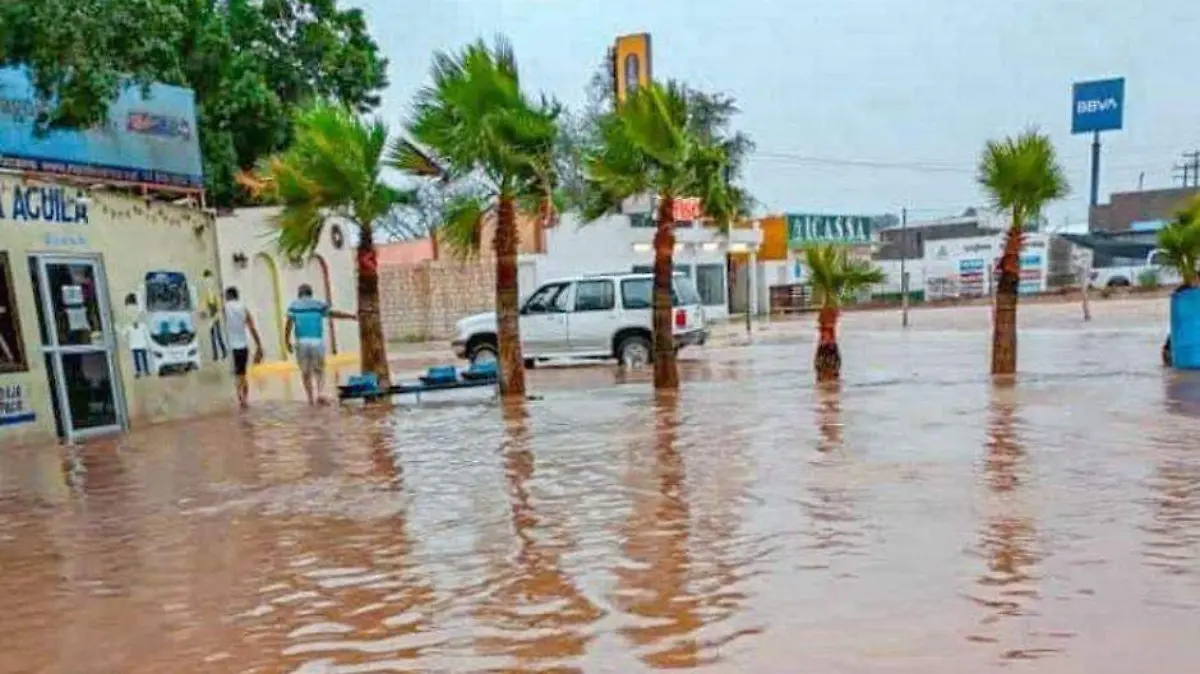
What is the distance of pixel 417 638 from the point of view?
432 centimetres

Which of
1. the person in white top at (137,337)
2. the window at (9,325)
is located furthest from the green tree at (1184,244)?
the window at (9,325)

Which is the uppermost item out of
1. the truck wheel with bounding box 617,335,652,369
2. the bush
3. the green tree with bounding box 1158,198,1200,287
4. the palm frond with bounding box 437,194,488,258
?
the palm frond with bounding box 437,194,488,258

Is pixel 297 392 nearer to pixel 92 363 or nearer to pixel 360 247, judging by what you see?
pixel 360 247

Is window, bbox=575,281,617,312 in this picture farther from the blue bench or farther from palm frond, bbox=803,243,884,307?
palm frond, bbox=803,243,884,307

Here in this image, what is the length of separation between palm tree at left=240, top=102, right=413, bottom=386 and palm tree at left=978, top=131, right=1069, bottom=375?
824 centimetres

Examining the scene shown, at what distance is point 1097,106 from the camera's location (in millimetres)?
68125

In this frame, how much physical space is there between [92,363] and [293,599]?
329 inches

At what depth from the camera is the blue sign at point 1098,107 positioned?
67.4 metres

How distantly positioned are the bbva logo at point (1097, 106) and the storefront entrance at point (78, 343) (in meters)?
69.0

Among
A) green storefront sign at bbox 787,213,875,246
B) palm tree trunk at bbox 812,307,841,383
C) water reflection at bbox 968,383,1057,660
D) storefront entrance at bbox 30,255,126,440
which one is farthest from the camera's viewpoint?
green storefront sign at bbox 787,213,875,246

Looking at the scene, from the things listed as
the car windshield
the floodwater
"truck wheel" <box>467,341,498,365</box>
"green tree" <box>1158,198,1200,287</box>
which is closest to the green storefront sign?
the car windshield

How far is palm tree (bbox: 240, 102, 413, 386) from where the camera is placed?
45.9 ft

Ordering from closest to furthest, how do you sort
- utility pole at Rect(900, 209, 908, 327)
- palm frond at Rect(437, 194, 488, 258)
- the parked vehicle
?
the parked vehicle
palm frond at Rect(437, 194, 488, 258)
utility pole at Rect(900, 209, 908, 327)

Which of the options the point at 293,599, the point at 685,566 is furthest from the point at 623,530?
the point at 293,599
